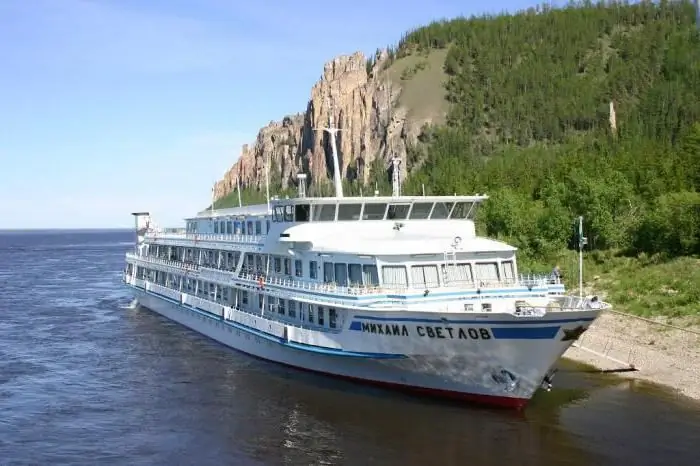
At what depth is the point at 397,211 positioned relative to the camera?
95.0 ft

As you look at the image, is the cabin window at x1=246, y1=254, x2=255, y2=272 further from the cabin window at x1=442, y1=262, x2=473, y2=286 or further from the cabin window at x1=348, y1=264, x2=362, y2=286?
the cabin window at x1=442, y1=262, x2=473, y2=286

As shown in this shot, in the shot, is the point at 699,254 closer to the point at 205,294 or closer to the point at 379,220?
the point at 379,220

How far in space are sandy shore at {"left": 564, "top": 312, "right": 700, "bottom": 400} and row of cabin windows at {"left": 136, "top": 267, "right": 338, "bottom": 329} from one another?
12.8 meters

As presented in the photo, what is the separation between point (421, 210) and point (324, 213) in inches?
167

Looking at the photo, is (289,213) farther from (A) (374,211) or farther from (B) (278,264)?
(A) (374,211)

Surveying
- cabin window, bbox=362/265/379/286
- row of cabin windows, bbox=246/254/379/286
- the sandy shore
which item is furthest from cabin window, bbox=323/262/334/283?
the sandy shore

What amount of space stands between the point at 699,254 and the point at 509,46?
155 meters

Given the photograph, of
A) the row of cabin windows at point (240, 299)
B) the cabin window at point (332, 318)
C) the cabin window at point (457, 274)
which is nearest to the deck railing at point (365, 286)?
the cabin window at point (457, 274)

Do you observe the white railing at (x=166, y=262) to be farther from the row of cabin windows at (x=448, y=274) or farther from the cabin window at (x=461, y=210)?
the row of cabin windows at (x=448, y=274)

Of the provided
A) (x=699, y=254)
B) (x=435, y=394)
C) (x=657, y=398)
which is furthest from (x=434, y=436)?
(x=699, y=254)

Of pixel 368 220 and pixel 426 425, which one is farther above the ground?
pixel 368 220

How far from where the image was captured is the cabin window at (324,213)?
92.5 ft

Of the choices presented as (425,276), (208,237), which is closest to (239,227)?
(208,237)

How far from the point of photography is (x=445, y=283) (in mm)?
25156
